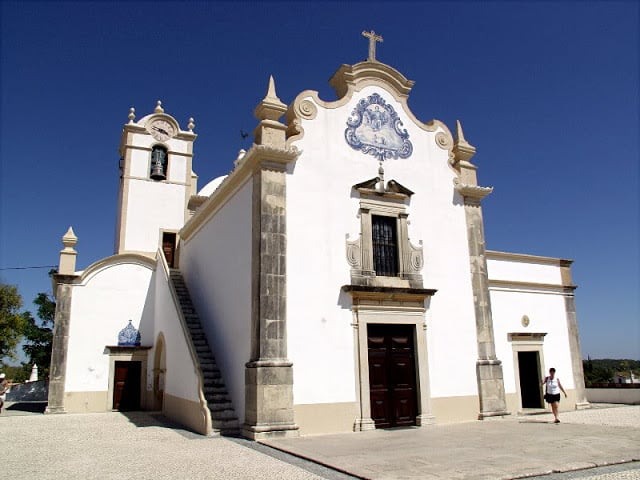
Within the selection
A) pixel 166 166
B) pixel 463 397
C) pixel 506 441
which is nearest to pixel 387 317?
pixel 463 397

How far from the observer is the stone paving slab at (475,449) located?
6.59 meters

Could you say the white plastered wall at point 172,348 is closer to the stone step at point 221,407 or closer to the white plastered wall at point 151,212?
the stone step at point 221,407

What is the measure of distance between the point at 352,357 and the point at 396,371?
1233 mm

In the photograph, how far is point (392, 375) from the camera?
11445 millimetres

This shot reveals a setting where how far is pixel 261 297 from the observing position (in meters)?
10.2

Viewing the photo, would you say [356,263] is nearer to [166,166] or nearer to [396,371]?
[396,371]

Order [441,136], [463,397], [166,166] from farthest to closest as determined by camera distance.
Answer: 1. [166,166]
2. [441,136]
3. [463,397]

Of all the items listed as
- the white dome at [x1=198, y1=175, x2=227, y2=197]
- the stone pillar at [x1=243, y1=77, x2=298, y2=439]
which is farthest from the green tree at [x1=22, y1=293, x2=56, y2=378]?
the stone pillar at [x1=243, y1=77, x2=298, y2=439]

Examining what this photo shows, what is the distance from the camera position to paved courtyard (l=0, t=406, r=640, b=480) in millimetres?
6617

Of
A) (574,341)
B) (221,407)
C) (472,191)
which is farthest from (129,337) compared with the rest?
(574,341)

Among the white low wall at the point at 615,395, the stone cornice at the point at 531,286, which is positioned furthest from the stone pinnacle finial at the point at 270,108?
the white low wall at the point at 615,395

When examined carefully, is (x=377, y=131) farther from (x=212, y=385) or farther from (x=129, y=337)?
(x=129, y=337)

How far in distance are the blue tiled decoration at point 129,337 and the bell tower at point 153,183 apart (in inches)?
130

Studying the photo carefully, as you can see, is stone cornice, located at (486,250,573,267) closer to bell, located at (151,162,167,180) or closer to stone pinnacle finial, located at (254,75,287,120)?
stone pinnacle finial, located at (254,75,287,120)
